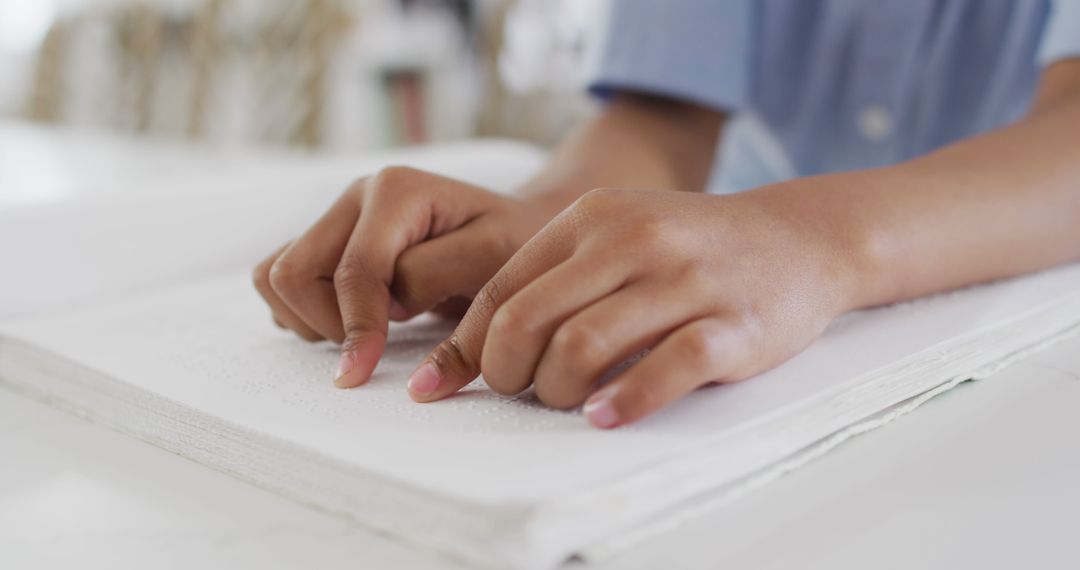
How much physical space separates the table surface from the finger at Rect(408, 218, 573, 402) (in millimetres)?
58

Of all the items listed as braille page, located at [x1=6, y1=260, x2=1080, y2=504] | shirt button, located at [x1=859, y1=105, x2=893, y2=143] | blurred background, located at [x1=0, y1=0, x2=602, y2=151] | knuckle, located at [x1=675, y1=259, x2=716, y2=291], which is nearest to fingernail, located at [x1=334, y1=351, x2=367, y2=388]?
braille page, located at [x1=6, y1=260, x2=1080, y2=504]

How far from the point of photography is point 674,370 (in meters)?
0.25

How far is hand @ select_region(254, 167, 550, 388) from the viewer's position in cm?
35

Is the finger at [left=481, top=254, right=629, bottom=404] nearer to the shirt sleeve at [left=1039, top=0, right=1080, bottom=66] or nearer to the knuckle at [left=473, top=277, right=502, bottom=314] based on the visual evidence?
the knuckle at [left=473, top=277, right=502, bottom=314]

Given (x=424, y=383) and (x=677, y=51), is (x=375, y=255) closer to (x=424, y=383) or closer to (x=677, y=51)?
(x=424, y=383)

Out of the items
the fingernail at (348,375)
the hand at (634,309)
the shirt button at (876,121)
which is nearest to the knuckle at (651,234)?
the hand at (634,309)

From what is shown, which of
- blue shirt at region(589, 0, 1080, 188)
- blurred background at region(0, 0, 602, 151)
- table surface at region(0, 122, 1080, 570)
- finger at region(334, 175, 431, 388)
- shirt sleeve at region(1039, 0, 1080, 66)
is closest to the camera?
table surface at region(0, 122, 1080, 570)

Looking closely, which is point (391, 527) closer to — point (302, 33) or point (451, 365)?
point (451, 365)

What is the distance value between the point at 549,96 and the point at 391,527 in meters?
1.78

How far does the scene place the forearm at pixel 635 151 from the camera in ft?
1.64

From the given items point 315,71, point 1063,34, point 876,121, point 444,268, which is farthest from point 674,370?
point 315,71

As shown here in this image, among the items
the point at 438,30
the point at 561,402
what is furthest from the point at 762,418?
the point at 438,30

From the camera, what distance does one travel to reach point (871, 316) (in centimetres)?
35

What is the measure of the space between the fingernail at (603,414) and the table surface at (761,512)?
3 cm
